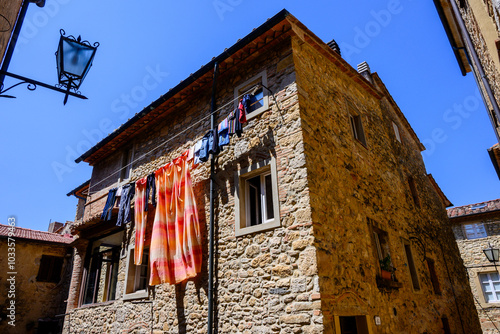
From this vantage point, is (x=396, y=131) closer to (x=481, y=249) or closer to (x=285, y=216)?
(x=285, y=216)

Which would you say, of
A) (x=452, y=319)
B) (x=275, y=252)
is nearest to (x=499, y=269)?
(x=452, y=319)

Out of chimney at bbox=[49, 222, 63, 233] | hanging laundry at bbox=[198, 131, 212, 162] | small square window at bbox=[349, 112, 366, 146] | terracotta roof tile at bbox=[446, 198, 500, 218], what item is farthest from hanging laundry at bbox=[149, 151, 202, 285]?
chimney at bbox=[49, 222, 63, 233]

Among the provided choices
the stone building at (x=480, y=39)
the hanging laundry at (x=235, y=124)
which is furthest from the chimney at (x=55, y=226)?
the stone building at (x=480, y=39)

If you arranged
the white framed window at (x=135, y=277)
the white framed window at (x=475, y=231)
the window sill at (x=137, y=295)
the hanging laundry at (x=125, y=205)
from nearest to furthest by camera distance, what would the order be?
the window sill at (x=137, y=295), the white framed window at (x=135, y=277), the hanging laundry at (x=125, y=205), the white framed window at (x=475, y=231)

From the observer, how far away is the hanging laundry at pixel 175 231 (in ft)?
23.9

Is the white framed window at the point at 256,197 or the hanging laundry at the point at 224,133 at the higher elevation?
the hanging laundry at the point at 224,133

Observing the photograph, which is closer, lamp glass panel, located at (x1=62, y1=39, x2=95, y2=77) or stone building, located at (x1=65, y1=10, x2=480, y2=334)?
lamp glass panel, located at (x1=62, y1=39, x2=95, y2=77)

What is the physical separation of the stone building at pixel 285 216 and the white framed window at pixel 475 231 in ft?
31.2

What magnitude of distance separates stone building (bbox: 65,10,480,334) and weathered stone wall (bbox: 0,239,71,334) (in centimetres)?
507

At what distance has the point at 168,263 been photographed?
759 centimetres

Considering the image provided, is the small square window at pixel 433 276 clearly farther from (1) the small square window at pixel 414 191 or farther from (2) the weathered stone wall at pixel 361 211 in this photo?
(1) the small square window at pixel 414 191

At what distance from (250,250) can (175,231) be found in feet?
7.41

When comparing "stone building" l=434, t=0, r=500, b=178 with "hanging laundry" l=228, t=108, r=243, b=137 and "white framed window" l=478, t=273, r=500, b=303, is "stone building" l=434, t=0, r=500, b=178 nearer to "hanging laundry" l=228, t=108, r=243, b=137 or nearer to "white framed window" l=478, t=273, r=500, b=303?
"hanging laundry" l=228, t=108, r=243, b=137

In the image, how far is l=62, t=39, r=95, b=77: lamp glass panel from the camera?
439 cm
